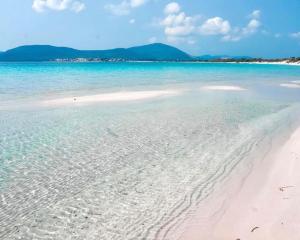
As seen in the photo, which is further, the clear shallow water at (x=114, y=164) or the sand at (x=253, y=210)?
the clear shallow water at (x=114, y=164)

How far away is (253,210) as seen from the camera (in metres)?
6.22

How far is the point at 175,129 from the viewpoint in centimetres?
1304

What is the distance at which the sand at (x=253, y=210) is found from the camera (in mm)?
5441

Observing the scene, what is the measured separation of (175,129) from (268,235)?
7904 mm

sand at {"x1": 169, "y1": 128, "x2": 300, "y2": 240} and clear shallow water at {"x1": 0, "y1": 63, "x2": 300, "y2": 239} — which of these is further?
clear shallow water at {"x1": 0, "y1": 63, "x2": 300, "y2": 239}

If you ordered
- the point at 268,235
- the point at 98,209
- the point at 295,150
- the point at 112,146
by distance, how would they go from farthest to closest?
the point at 112,146 < the point at 295,150 < the point at 98,209 < the point at 268,235

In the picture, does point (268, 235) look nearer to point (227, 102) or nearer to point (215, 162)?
point (215, 162)

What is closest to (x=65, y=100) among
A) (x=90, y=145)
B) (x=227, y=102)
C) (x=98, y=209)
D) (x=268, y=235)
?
(x=227, y=102)

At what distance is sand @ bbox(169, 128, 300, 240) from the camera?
544cm

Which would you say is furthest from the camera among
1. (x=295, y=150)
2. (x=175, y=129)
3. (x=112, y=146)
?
(x=175, y=129)

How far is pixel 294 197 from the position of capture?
262 inches

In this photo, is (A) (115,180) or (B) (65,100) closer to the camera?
(A) (115,180)

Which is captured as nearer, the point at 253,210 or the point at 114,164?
the point at 253,210

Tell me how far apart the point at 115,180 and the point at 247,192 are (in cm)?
288
